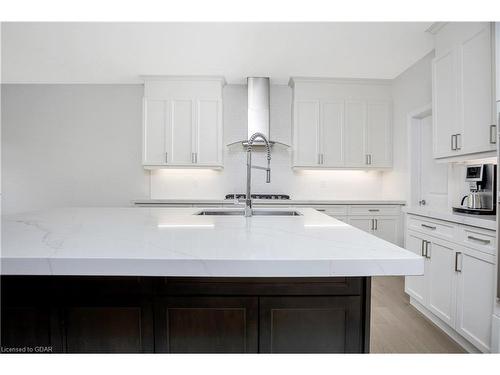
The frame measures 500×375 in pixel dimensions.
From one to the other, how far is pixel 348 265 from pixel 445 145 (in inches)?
86.6

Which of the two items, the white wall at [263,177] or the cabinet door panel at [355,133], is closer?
the cabinet door panel at [355,133]

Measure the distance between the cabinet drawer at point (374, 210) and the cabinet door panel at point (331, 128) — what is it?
75 centimetres

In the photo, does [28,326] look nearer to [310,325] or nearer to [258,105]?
[310,325]

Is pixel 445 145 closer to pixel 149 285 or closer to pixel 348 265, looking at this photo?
pixel 348 265

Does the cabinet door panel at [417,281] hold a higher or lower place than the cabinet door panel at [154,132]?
lower

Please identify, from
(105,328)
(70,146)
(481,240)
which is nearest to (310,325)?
(105,328)

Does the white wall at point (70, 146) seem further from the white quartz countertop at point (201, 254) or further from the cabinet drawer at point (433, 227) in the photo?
the cabinet drawer at point (433, 227)

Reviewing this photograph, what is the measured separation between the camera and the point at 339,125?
379 centimetres

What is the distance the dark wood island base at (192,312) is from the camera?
3.10 feet

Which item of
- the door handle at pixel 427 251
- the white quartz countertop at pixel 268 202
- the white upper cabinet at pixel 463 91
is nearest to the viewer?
the white upper cabinet at pixel 463 91

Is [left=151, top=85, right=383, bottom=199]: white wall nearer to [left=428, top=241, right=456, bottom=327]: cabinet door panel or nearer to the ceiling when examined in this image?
the ceiling

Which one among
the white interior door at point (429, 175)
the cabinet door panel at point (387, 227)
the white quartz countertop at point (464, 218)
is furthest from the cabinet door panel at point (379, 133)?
the white quartz countertop at point (464, 218)

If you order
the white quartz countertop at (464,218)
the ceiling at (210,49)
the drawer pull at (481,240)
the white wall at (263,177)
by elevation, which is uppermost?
the ceiling at (210,49)

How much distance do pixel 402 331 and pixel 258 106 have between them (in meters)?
3.08
